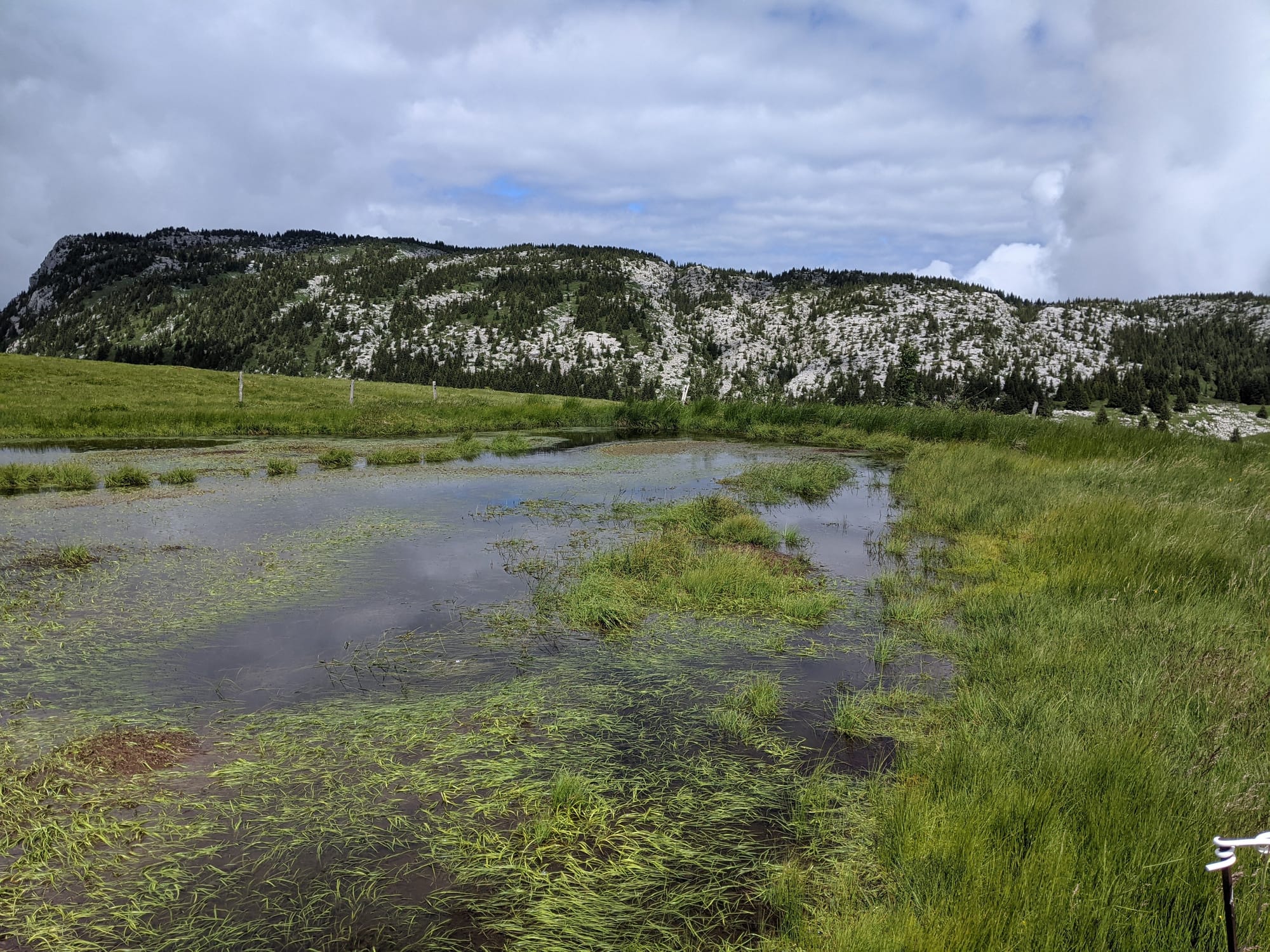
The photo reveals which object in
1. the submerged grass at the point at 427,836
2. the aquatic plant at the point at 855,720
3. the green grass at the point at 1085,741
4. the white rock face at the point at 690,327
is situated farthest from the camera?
the white rock face at the point at 690,327

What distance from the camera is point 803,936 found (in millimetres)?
4074

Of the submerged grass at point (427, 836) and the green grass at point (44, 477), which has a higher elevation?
the green grass at point (44, 477)

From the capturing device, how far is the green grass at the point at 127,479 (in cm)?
1952

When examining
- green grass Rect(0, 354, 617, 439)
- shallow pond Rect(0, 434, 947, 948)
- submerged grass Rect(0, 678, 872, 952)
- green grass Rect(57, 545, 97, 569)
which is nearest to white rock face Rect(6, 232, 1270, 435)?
green grass Rect(0, 354, 617, 439)

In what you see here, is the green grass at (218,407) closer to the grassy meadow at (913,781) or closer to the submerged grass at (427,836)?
the grassy meadow at (913,781)

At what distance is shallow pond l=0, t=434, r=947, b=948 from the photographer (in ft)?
15.8

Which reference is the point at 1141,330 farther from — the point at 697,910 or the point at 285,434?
the point at 697,910

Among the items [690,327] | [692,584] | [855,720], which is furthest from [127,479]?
[690,327]

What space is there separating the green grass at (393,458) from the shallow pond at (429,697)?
10801 millimetres

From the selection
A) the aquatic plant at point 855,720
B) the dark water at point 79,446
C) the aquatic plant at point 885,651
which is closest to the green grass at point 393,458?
the dark water at point 79,446

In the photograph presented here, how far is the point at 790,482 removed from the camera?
69.7 ft

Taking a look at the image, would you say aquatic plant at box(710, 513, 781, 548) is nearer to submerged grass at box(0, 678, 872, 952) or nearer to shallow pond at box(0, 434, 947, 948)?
shallow pond at box(0, 434, 947, 948)

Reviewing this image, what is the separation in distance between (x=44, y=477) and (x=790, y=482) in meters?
22.5

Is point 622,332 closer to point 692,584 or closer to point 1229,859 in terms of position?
point 692,584
